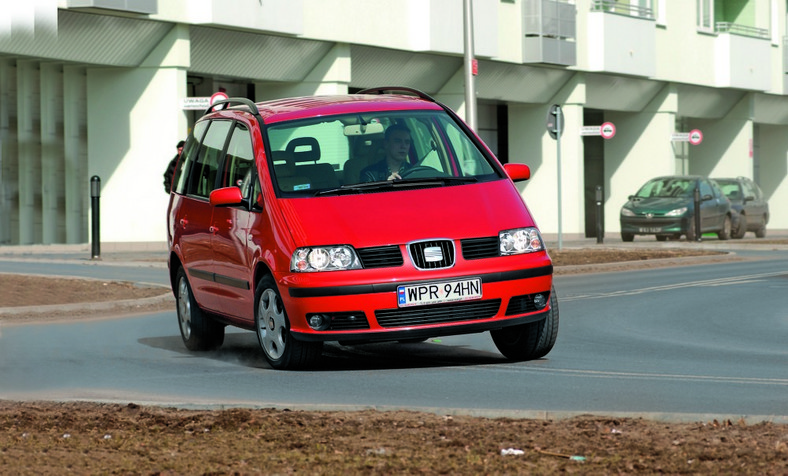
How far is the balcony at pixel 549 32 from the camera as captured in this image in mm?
42250

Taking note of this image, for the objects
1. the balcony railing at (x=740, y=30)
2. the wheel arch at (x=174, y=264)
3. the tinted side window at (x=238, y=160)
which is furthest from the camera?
the balcony railing at (x=740, y=30)

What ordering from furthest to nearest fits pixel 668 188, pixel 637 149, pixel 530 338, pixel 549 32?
pixel 637 149, pixel 549 32, pixel 668 188, pixel 530 338

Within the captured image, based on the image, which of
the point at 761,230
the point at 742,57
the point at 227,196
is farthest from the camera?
the point at 742,57

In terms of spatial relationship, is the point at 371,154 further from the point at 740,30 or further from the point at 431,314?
the point at 740,30

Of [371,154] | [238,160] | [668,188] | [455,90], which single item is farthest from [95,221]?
[668,188]

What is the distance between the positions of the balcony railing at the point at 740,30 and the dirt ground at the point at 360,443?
4769cm

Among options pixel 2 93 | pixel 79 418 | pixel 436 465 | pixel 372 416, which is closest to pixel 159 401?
pixel 79 418

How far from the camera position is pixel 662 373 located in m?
10.3

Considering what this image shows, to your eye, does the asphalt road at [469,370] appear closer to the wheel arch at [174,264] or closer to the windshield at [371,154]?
the wheel arch at [174,264]

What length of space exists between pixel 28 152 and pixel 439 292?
22.3m

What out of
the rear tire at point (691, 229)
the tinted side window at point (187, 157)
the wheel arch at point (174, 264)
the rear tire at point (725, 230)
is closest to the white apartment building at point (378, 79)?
the rear tire at point (691, 229)

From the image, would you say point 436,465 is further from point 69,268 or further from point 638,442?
point 69,268

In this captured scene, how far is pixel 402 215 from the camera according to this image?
10.3m

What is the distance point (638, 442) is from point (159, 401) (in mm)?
2897
